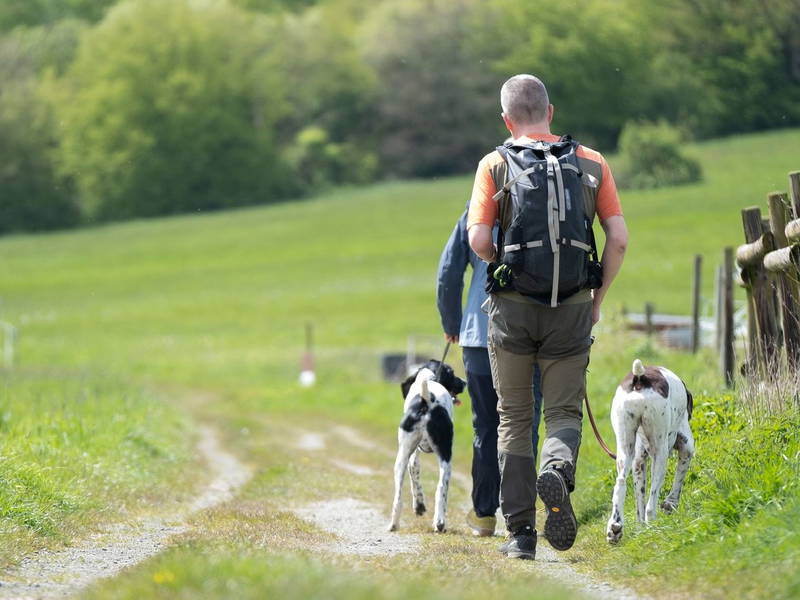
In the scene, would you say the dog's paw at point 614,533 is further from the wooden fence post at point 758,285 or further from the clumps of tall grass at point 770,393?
the wooden fence post at point 758,285

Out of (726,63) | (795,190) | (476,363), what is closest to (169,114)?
(726,63)

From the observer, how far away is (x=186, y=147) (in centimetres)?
7894

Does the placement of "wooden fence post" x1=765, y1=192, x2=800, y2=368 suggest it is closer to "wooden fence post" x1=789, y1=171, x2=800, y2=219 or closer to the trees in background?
"wooden fence post" x1=789, y1=171, x2=800, y2=219

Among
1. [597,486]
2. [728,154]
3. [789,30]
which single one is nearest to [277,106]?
[728,154]

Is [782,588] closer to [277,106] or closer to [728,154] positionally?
[728,154]

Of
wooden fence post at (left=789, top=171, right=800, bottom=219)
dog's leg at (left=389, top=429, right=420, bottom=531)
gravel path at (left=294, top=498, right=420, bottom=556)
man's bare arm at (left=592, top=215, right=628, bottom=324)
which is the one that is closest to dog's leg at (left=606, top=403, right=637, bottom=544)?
man's bare arm at (left=592, top=215, right=628, bottom=324)

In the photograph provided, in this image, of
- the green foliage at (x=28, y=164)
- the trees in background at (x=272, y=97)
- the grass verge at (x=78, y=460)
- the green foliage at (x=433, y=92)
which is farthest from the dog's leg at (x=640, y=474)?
the green foliage at (x=28, y=164)

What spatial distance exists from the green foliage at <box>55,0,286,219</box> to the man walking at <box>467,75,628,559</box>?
70.7 metres

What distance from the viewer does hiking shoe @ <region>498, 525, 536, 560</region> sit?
22.9 feet

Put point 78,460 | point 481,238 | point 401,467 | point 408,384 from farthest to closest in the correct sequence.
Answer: point 78,460 < point 408,384 < point 401,467 < point 481,238

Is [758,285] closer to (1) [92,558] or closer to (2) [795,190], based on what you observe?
(2) [795,190]

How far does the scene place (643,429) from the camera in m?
7.28

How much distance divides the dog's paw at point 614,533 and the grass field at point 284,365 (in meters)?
0.08

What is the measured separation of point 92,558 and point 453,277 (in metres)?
3.00
